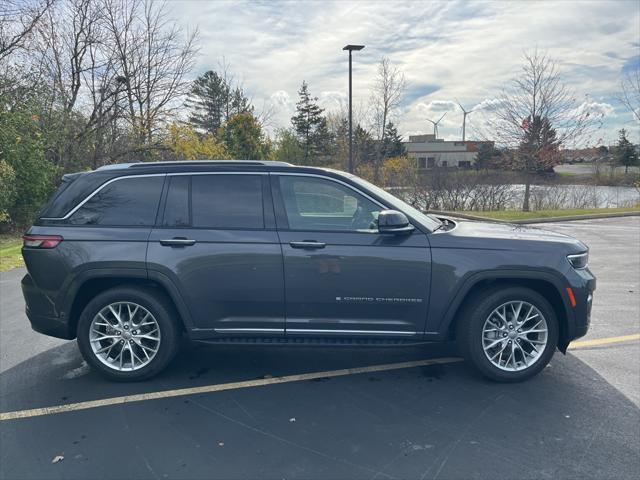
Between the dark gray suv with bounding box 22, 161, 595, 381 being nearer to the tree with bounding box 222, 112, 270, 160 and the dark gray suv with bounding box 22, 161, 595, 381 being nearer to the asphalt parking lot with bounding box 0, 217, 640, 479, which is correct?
the asphalt parking lot with bounding box 0, 217, 640, 479

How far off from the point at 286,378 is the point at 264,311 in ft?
2.18

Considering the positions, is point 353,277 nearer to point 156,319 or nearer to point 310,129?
point 156,319

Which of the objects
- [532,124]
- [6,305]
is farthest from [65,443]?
[532,124]

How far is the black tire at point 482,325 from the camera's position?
383 centimetres

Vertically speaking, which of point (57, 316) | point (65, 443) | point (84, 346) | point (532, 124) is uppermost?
point (532, 124)

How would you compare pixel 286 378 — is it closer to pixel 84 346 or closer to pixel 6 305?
pixel 84 346

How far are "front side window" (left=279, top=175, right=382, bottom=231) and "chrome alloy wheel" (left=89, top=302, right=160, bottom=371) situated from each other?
157cm

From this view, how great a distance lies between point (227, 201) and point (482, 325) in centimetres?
245

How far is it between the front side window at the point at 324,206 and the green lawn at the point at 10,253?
789cm

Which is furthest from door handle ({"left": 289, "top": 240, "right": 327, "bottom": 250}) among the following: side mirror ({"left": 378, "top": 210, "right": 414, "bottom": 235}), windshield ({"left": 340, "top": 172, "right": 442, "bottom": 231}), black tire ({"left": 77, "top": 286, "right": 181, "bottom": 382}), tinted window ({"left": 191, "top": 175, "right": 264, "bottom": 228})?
black tire ({"left": 77, "top": 286, "right": 181, "bottom": 382})

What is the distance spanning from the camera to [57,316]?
3955 millimetres

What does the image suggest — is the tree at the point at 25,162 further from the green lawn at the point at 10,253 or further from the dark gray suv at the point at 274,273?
the dark gray suv at the point at 274,273

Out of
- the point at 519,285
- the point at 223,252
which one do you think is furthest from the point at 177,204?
the point at 519,285

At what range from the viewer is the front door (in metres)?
3.78
